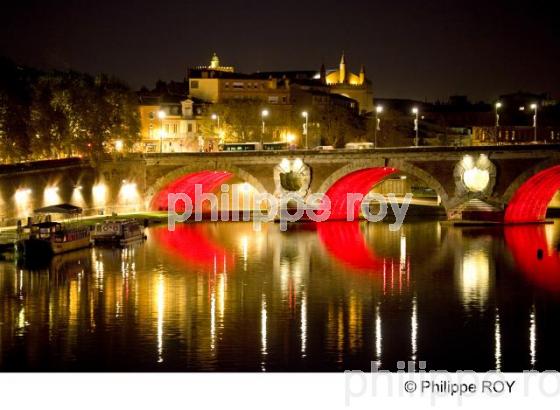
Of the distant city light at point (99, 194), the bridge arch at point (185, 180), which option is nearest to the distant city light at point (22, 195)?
the distant city light at point (99, 194)

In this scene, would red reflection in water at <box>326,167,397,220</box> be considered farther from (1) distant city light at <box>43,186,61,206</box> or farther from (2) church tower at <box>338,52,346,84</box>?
(2) church tower at <box>338,52,346,84</box>

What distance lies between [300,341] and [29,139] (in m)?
41.8

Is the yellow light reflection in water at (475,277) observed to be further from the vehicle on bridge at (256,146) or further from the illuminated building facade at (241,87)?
the illuminated building facade at (241,87)

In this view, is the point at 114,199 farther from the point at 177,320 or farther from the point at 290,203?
the point at 177,320

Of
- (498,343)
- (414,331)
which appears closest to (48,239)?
(414,331)

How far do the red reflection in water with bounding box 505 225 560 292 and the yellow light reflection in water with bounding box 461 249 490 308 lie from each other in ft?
5.86

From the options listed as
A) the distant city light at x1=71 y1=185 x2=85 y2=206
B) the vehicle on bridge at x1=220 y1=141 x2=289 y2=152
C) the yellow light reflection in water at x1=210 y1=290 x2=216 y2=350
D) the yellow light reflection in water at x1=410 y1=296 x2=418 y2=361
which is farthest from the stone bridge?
the yellow light reflection in water at x1=410 y1=296 x2=418 y2=361

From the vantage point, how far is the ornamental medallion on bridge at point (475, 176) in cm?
7062

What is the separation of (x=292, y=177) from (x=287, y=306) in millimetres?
38119

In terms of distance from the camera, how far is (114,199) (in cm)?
8069

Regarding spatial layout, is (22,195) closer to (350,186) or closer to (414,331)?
(350,186)

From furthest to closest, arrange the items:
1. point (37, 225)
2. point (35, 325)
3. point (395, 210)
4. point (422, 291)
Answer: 1. point (395, 210)
2. point (37, 225)
3. point (422, 291)
4. point (35, 325)

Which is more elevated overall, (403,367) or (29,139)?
(29,139)

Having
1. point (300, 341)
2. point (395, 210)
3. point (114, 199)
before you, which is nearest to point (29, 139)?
point (114, 199)
